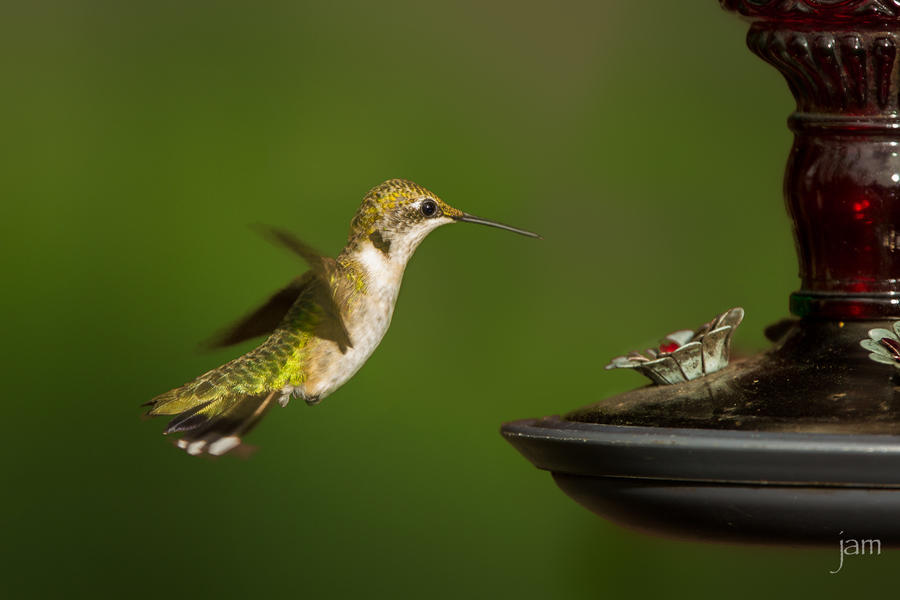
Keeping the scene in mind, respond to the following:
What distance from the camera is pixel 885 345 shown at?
1.24 m

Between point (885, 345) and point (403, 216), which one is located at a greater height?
point (403, 216)

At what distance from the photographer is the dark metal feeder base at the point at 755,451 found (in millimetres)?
1081

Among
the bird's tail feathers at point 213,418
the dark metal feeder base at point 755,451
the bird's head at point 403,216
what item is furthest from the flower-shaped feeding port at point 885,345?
the bird's tail feathers at point 213,418

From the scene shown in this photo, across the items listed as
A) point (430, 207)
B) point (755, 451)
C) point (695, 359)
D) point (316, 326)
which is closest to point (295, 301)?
point (316, 326)

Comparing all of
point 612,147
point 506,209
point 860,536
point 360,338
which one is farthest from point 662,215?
point 860,536

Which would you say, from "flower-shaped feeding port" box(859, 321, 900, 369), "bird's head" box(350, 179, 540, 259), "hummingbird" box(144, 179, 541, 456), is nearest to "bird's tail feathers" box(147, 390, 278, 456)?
"hummingbird" box(144, 179, 541, 456)

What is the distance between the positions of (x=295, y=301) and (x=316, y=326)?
0.20ft

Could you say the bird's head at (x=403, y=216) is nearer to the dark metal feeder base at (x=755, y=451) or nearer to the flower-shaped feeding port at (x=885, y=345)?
the dark metal feeder base at (x=755, y=451)

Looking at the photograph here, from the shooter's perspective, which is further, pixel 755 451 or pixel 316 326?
pixel 316 326

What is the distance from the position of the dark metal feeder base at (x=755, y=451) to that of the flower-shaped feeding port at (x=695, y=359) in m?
0.04

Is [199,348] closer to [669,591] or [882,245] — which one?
[882,245]

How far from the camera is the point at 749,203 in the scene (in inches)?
196

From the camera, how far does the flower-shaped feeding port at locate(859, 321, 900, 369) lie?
1.22 m

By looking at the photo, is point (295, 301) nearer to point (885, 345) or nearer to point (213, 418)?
point (213, 418)
